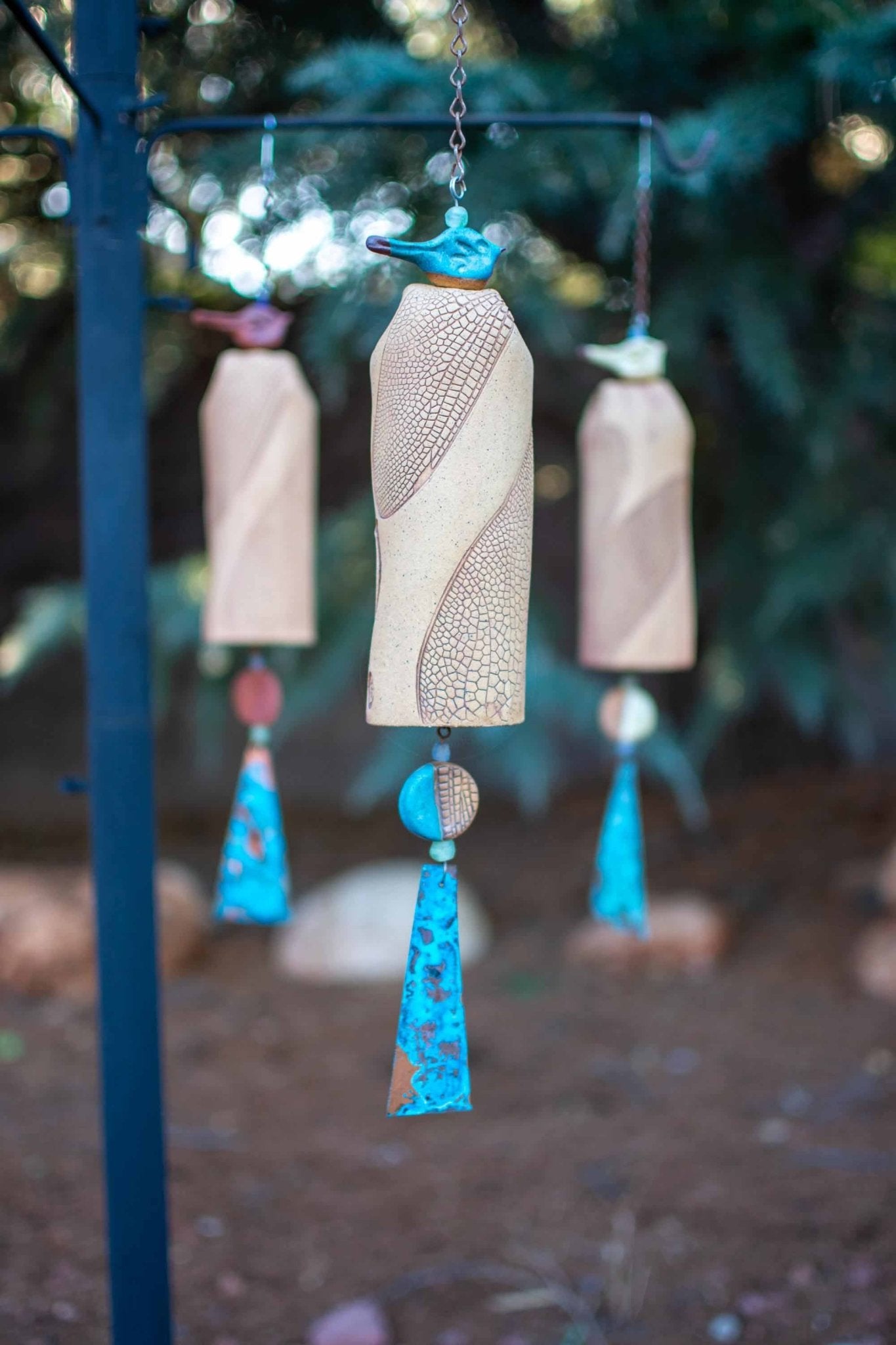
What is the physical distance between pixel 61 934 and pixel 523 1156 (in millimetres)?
1551

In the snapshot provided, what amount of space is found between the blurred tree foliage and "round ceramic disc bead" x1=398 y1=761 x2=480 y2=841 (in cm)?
134

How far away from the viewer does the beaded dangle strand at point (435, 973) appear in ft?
3.43

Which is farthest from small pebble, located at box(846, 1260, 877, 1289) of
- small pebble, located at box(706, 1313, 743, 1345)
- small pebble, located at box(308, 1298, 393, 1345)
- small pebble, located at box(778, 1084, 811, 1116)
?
small pebble, located at box(308, 1298, 393, 1345)

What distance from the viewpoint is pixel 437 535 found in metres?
1.03

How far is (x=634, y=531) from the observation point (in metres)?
1.47

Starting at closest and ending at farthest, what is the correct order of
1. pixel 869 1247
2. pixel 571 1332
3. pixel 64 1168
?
pixel 571 1332 → pixel 869 1247 → pixel 64 1168

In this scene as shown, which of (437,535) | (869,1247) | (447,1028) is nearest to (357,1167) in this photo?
(869,1247)

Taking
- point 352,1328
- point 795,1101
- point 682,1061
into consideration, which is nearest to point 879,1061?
point 795,1101

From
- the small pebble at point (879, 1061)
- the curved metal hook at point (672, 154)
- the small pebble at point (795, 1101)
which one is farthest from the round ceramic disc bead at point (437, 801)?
the small pebble at point (879, 1061)

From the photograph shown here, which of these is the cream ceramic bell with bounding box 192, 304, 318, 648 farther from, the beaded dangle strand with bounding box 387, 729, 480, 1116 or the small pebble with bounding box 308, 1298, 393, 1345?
the small pebble with bounding box 308, 1298, 393, 1345

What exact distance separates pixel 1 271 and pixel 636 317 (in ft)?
8.03

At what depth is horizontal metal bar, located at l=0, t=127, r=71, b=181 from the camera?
1325 millimetres

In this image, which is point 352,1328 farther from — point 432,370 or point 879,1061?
point 879,1061

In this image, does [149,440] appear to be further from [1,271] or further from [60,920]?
[60,920]
